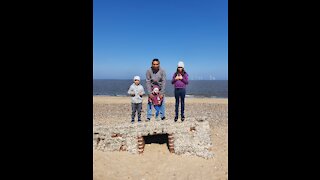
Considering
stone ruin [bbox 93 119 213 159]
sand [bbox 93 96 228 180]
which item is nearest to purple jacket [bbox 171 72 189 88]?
stone ruin [bbox 93 119 213 159]

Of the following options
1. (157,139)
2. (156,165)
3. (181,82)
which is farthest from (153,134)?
(181,82)

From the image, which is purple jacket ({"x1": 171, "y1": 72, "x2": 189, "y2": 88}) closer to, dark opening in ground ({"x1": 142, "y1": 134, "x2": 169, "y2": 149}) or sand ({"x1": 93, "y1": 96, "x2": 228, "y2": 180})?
dark opening in ground ({"x1": 142, "y1": 134, "x2": 169, "y2": 149})

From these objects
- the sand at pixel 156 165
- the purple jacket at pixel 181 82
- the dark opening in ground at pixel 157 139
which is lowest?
the sand at pixel 156 165

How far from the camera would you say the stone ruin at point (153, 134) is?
7.80 metres

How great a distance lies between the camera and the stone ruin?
25.6ft

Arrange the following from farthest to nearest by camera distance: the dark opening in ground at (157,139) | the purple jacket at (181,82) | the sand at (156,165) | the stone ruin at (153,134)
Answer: the dark opening in ground at (157,139) < the stone ruin at (153,134) < the purple jacket at (181,82) < the sand at (156,165)

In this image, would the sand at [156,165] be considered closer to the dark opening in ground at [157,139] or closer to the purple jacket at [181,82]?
the dark opening in ground at [157,139]

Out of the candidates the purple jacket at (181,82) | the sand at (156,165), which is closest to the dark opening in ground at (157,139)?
Answer: the sand at (156,165)

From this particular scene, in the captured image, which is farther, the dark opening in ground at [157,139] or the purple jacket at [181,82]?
the dark opening in ground at [157,139]

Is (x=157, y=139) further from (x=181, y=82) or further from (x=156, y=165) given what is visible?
(x=181, y=82)

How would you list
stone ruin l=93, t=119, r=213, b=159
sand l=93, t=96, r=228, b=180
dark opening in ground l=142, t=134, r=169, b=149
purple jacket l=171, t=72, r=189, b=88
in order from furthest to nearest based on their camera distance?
dark opening in ground l=142, t=134, r=169, b=149
stone ruin l=93, t=119, r=213, b=159
purple jacket l=171, t=72, r=189, b=88
sand l=93, t=96, r=228, b=180

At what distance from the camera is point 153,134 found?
25.8ft
